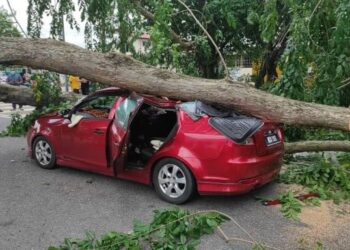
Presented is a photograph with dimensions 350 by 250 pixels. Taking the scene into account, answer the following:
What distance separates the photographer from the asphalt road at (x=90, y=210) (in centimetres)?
463

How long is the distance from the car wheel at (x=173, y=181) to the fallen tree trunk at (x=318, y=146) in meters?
2.61

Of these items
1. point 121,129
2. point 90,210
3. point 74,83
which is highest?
point 74,83

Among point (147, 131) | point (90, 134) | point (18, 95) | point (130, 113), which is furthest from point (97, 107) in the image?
point (18, 95)

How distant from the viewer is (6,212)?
5.43 meters

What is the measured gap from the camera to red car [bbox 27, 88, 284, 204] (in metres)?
5.27

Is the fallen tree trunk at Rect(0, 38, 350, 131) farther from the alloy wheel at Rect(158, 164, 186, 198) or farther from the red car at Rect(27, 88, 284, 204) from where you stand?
the alloy wheel at Rect(158, 164, 186, 198)

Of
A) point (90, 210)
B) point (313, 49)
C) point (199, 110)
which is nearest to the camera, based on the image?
point (90, 210)

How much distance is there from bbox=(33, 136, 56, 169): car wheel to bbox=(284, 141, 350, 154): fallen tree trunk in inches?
154

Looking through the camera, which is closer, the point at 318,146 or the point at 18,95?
the point at 318,146

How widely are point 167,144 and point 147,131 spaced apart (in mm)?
1154

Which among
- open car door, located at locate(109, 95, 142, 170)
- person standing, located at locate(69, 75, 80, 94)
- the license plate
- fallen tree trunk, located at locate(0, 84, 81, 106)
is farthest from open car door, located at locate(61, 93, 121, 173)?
person standing, located at locate(69, 75, 80, 94)

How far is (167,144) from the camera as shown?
5641 mm

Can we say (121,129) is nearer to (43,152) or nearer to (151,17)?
(43,152)

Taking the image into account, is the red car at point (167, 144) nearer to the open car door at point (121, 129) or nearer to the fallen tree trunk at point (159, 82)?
the open car door at point (121, 129)
